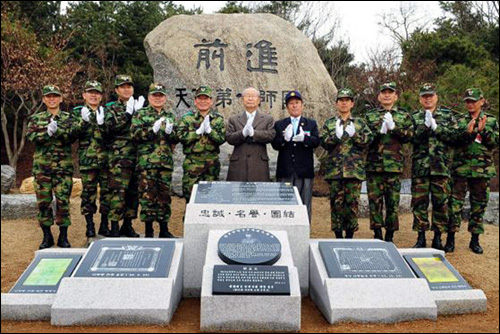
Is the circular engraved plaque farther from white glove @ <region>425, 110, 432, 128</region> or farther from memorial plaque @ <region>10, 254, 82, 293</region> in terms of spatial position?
white glove @ <region>425, 110, 432, 128</region>

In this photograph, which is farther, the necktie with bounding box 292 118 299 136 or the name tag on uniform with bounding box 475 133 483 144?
the name tag on uniform with bounding box 475 133 483 144

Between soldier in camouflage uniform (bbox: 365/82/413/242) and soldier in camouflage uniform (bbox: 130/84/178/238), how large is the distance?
7.84 ft

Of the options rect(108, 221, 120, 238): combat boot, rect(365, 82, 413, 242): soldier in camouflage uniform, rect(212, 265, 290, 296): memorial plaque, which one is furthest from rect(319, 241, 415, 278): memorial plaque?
rect(108, 221, 120, 238): combat boot

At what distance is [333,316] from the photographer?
11.9 feet

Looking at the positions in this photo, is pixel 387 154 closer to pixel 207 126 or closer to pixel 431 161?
Answer: pixel 431 161

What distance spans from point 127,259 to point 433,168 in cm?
360

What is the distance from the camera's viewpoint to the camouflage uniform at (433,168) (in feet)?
18.2

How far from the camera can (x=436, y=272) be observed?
13.8 feet

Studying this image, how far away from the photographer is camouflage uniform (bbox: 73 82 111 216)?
19.0 feet

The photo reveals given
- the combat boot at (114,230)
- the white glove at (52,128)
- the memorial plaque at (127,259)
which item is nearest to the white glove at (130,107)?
the white glove at (52,128)

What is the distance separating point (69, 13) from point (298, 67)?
34.6 ft

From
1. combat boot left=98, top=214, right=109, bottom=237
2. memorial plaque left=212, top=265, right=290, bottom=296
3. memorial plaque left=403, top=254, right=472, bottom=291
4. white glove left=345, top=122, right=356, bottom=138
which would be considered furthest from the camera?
combat boot left=98, top=214, right=109, bottom=237

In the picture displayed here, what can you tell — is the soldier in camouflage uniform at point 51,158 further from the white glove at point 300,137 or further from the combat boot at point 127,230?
the white glove at point 300,137

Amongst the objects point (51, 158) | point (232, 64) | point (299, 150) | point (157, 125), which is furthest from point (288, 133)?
point (232, 64)
